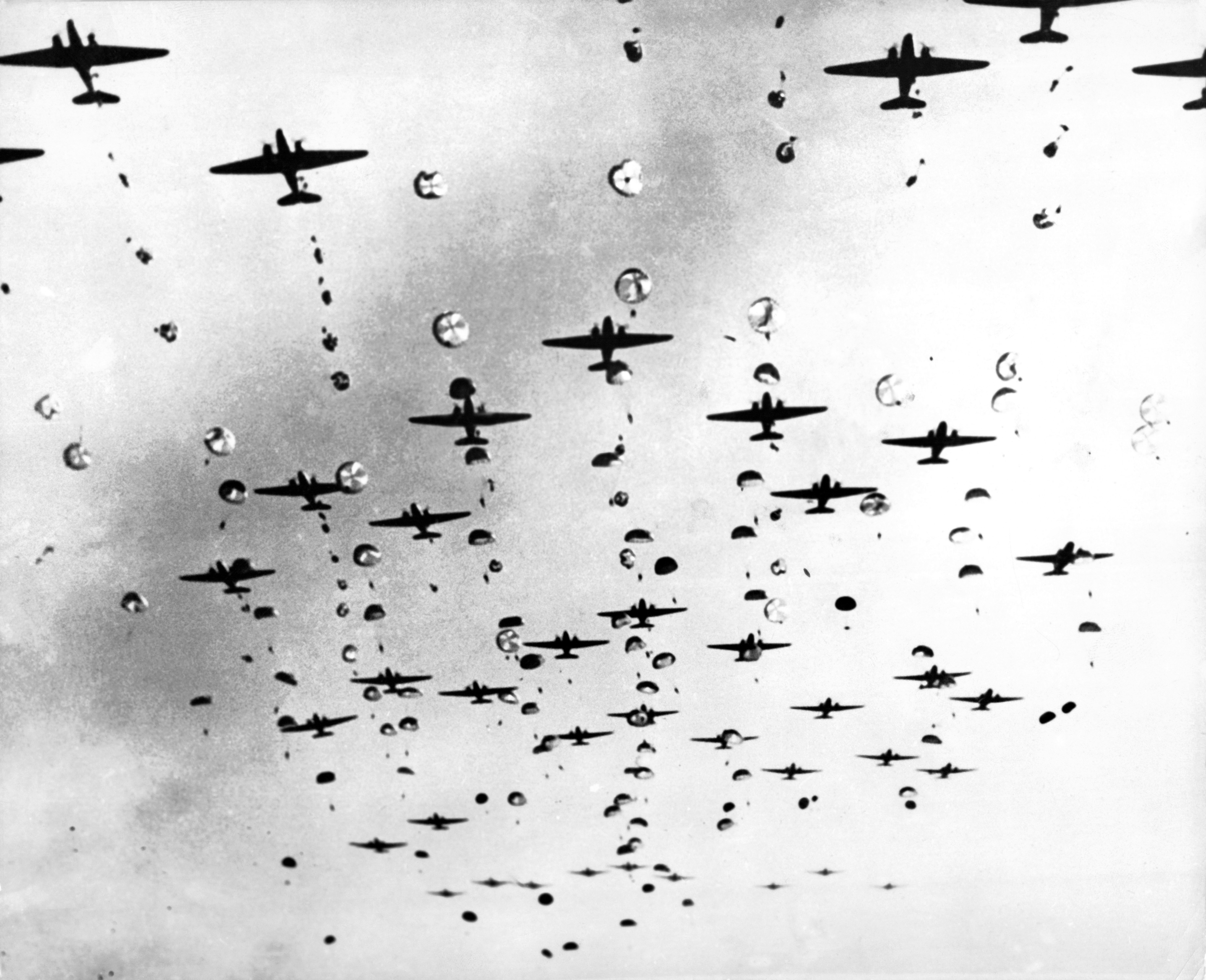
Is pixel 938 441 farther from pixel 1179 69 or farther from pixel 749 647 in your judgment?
pixel 1179 69

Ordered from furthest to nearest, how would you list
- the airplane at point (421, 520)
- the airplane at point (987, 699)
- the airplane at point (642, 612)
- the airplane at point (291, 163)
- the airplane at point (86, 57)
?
the airplane at point (987, 699)
the airplane at point (642, 612)
the airplane at point (421, 520)
the airplane at point (291, 163)
the airplane at point (86, 57)

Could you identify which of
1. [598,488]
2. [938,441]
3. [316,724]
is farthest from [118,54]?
[938,441]

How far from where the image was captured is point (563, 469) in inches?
225

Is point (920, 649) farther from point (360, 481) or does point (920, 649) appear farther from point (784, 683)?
point (360, 481)

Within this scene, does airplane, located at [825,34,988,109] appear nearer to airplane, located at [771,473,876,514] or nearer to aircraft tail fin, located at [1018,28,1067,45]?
aircraft tail fin, located at [1018,28,1067,45]

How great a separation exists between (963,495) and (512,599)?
3.37 m

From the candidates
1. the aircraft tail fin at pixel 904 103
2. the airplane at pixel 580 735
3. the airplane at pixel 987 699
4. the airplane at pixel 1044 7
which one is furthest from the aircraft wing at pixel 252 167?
the airplane at pixel 987 699

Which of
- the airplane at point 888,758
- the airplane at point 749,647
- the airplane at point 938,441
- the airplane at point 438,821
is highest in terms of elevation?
the airplane at point 938,441

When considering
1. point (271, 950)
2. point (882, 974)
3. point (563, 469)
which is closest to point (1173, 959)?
point (882, 974)

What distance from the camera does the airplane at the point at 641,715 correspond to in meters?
6.34

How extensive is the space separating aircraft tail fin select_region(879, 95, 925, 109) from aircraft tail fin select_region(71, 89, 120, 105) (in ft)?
15.7

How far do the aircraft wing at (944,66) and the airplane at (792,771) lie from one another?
507 centimetres

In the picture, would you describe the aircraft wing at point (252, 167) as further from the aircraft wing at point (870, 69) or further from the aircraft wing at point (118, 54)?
the aircraft wing at point (870, 69)

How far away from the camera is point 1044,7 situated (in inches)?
193
